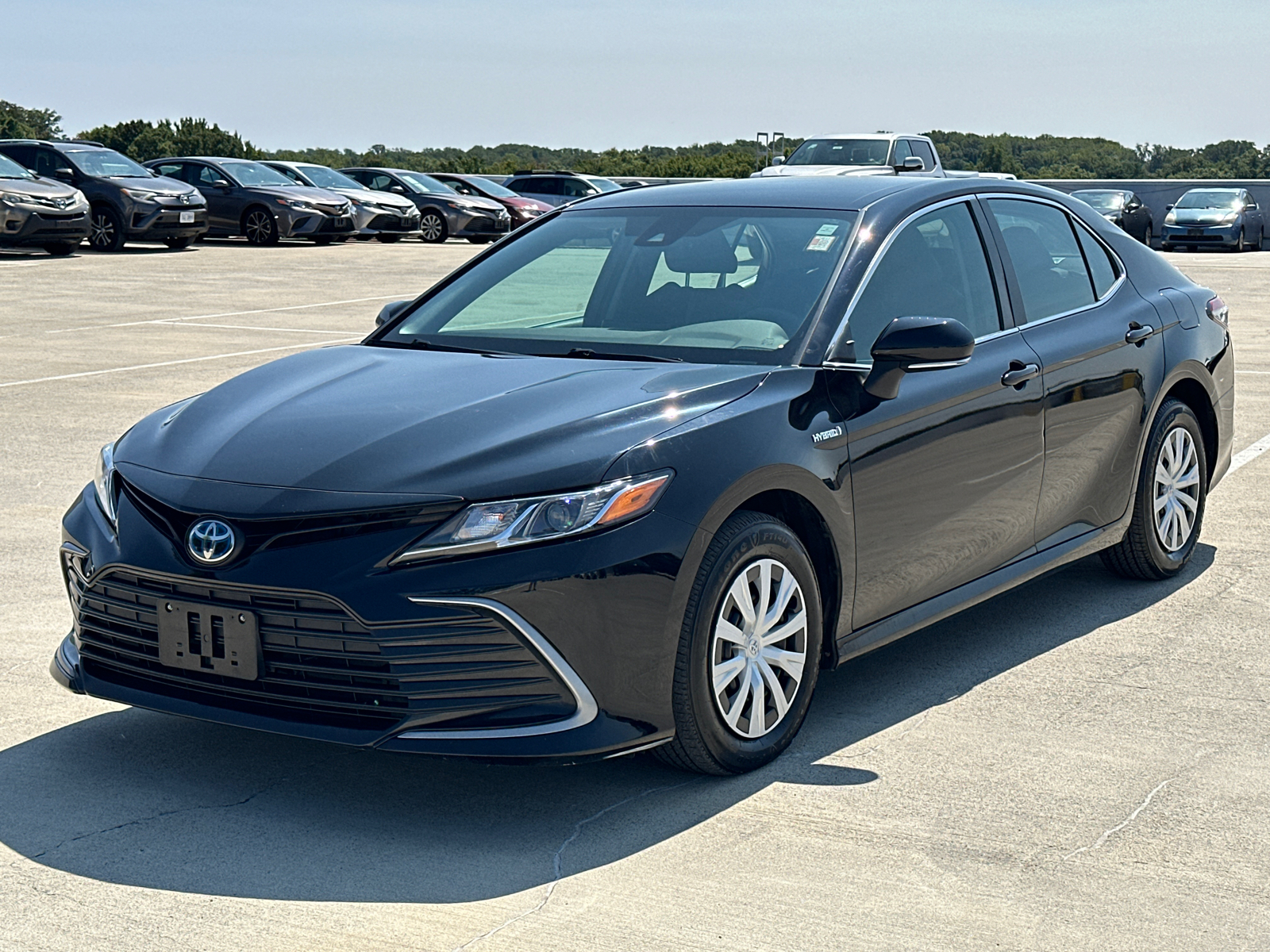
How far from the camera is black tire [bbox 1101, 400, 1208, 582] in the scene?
624 cm

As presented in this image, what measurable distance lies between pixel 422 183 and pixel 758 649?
3162 cm

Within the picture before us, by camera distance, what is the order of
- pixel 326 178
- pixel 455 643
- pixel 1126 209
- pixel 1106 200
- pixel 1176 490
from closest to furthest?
pixel 455 643, pixel 1176 490, pixel 326 178, pixel 1126 209, pixel 1106 200

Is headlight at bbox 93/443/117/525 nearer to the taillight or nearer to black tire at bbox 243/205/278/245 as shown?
the taillight

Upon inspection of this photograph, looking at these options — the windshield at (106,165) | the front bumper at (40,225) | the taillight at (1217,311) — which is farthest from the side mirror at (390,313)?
the windshield at (106,165)

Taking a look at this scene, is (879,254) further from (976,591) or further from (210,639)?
(210,639)

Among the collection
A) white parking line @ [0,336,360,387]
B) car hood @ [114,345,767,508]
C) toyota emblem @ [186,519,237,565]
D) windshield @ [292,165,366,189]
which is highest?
windshield @ [292,165,366,189]

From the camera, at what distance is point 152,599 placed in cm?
406

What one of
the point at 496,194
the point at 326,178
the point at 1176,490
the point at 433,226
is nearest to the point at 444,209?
the point at 433,226

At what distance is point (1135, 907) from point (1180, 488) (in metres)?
3.23

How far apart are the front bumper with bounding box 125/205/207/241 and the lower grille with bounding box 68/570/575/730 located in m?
24.3

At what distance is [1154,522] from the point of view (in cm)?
634

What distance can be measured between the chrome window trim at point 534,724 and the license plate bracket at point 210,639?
42 cm

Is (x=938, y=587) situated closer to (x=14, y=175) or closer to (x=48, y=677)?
(x=48, y=677)

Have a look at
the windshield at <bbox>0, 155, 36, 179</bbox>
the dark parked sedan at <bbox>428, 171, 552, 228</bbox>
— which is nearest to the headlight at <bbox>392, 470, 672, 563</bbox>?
the windshield at <bbox>0, 155, 36, 179</bbox>
